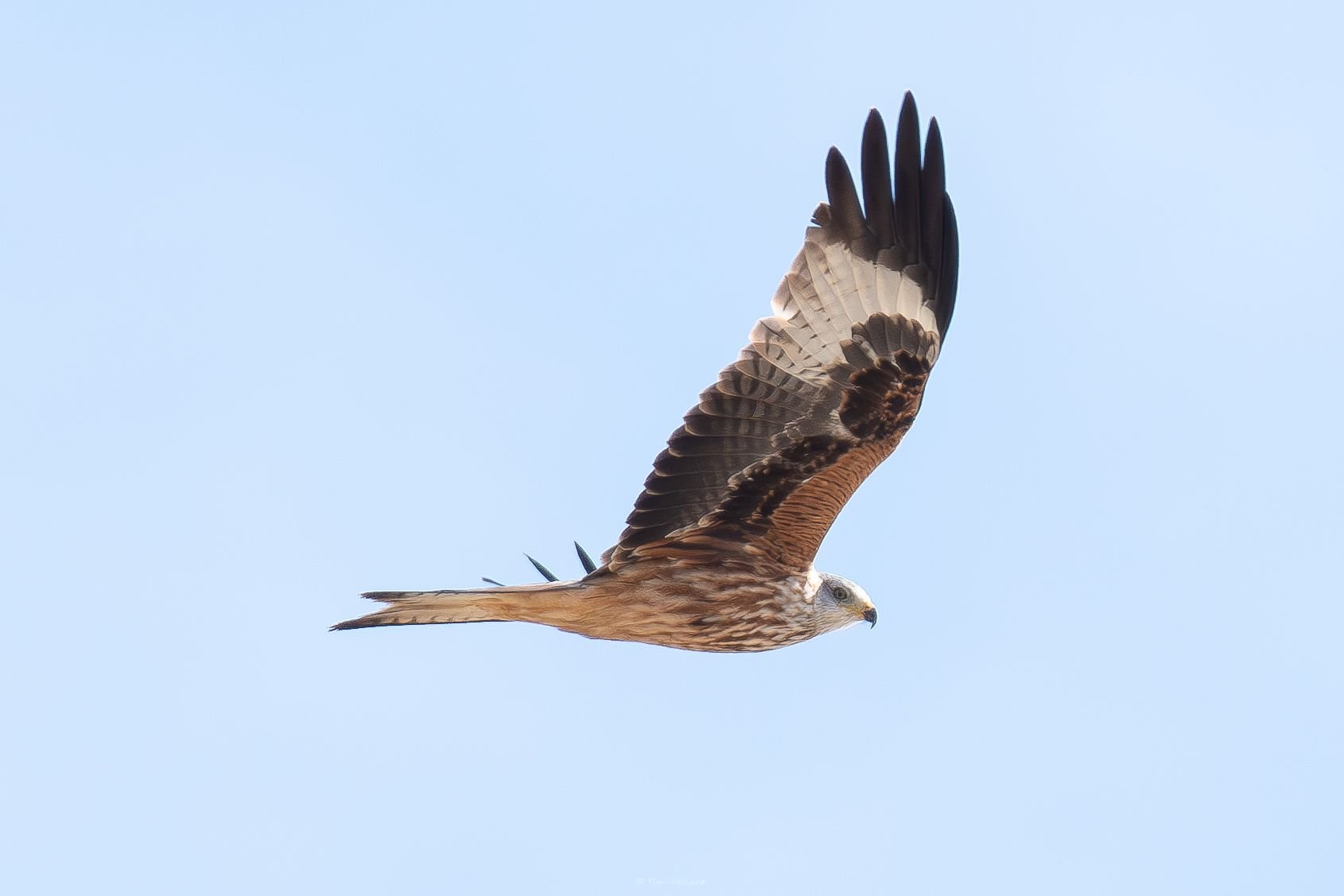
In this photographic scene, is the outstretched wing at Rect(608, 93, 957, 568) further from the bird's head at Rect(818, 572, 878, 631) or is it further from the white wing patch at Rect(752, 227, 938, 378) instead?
the bird's head at Rect(818, 572, 878, 631)

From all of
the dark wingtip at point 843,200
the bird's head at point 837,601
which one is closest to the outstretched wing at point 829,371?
the dark wingtip at point 843,200

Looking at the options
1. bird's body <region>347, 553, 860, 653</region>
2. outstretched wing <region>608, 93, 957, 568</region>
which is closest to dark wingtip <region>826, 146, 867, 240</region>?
outstretched wing <region>608, 93, 957, 568</region>

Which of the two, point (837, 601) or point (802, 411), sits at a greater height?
point (802, 411)

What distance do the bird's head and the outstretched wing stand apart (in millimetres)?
650

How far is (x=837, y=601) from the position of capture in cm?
1184

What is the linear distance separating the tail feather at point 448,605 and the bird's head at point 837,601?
1.43 metres

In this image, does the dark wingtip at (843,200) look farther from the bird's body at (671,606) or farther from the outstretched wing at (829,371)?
the bird's body at (671,606)

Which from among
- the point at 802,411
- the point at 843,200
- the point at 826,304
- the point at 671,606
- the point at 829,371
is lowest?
the point at 671,606

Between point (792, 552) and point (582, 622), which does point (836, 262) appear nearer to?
point (792, 552)

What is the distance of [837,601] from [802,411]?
4.04 ft

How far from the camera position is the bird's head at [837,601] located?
11.8m

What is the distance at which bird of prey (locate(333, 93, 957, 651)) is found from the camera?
1117 centimetres

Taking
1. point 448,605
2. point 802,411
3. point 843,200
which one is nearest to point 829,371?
point 802,411

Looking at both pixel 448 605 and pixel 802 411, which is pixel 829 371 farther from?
pixel 448 605
